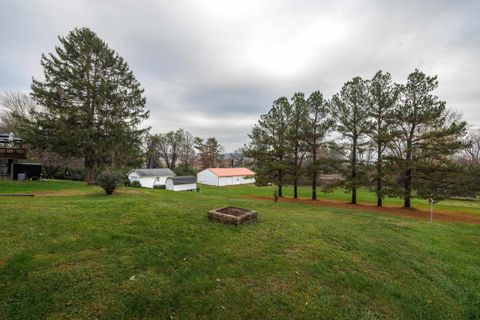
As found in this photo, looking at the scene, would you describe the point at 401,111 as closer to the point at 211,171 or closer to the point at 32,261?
the point at 32,261

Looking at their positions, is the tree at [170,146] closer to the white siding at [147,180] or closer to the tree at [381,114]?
the white siding at [147,180]

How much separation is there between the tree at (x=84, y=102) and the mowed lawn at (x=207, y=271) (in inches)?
534

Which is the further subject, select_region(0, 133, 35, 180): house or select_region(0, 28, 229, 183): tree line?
select_region(0, 28, 229, 183): tree line

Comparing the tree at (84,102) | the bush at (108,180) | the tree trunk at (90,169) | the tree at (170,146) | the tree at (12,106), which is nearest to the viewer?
the bush at (108,180)

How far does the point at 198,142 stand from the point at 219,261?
54.1 m

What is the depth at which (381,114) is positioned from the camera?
17000 mm

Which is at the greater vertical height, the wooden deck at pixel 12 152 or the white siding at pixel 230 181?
the wooden deck at pixel 12 152

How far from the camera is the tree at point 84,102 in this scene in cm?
1817

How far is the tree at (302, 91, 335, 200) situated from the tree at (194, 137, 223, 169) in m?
40.1

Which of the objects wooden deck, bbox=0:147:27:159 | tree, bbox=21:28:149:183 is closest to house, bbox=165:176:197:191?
tree, bbox=21:28:149:183

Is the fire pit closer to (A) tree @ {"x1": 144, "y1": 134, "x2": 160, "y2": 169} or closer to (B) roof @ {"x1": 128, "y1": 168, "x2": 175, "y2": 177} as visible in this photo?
(B) roof @ {"x1": 128, "y1": 168, "x2": 175, "y2": 177}

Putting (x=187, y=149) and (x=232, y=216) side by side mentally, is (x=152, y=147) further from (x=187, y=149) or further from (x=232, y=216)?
(x=232, y=216)

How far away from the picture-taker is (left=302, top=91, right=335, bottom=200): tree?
62.9 ft

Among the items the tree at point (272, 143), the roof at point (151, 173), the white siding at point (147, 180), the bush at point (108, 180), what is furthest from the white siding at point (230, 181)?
the bush at point (108, 180)
